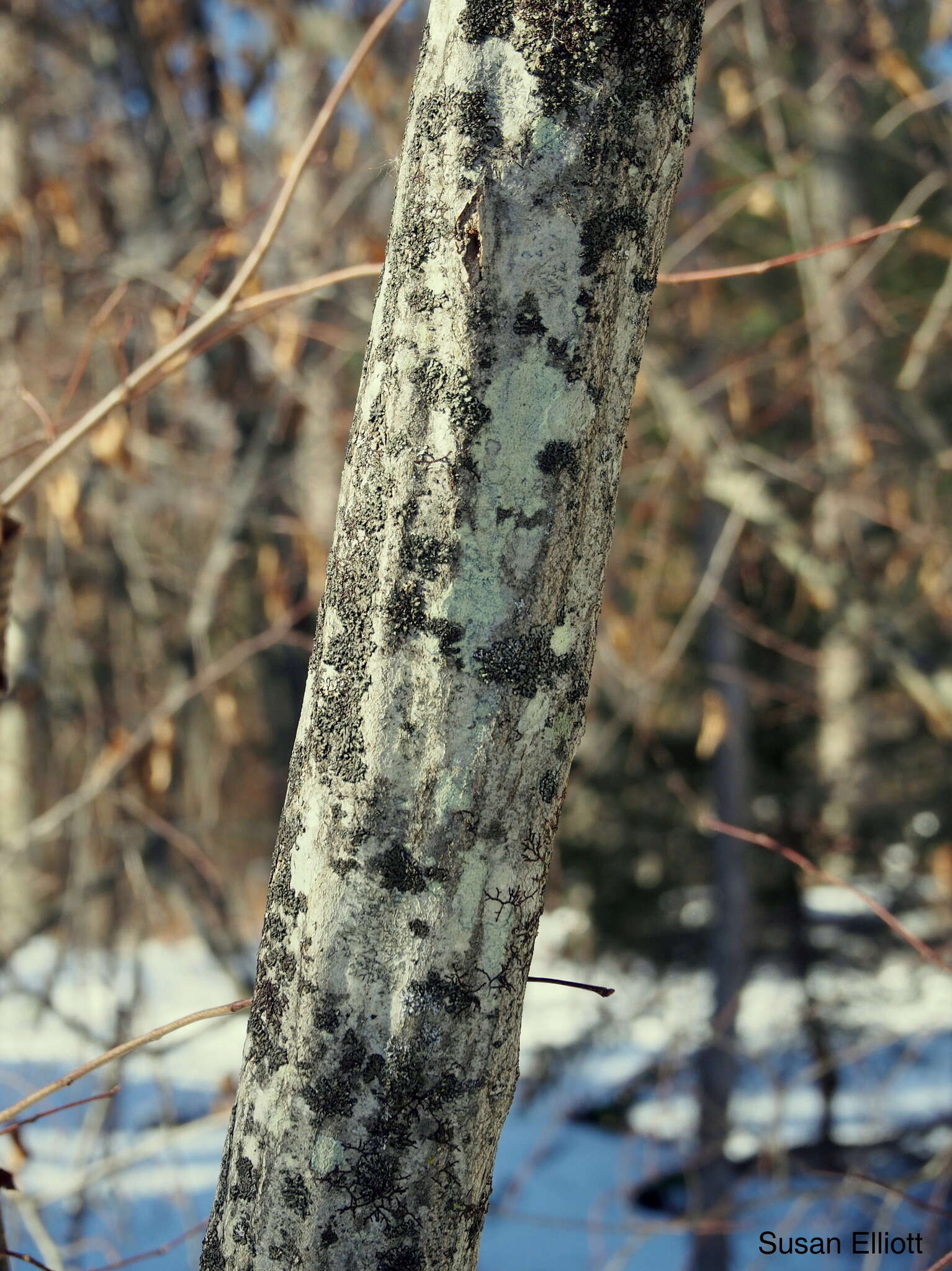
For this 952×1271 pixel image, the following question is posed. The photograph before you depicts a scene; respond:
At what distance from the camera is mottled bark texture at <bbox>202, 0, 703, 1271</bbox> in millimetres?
616

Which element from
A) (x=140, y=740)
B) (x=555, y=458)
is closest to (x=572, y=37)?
(x=555, y=458)

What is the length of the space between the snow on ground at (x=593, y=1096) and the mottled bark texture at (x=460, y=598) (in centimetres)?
307

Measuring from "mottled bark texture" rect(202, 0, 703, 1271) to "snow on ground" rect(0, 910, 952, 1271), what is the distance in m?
3.07

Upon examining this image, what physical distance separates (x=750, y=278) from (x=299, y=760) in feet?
21.9

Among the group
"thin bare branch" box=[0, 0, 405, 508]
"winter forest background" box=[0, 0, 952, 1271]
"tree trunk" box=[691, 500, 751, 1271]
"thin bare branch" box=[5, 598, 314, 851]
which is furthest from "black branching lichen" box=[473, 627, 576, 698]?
"tree trunk" box=[691, 500, 751, 1271]

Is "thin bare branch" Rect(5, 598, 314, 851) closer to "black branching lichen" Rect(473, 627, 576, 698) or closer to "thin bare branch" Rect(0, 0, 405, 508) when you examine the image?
"thin bare branch" Rect(0, 0, 405, 508)

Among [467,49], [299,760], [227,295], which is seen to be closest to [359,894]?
[299,760]

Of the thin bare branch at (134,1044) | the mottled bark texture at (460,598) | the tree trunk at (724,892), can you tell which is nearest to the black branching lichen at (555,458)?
the mottled bark texture at (460,598)

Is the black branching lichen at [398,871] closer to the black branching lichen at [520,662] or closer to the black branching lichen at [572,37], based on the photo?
the black branching lichen at [520,662]

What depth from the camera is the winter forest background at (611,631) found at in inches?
113

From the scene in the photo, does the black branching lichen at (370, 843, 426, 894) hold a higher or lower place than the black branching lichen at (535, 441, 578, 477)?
lower

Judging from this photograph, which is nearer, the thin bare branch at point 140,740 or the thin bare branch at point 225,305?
the thin bare branch at point 225,305

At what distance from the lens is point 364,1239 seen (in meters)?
0.63

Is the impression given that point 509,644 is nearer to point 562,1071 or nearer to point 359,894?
point 359,894
